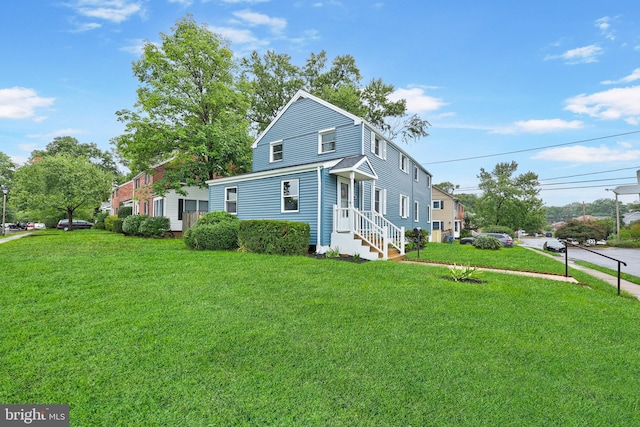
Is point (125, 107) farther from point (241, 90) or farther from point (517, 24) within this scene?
point (517, 24)

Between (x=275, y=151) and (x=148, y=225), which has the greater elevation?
(x=275, y=151)

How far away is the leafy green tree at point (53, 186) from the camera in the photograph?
24.1 m

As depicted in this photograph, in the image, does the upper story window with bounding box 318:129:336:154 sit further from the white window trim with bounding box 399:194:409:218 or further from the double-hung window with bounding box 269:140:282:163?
the white window trim with bounding box 399:194:409:218

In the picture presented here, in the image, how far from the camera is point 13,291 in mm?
5004

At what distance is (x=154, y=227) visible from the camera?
1764 centimetres

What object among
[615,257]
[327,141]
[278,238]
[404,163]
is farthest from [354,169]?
[615,257]

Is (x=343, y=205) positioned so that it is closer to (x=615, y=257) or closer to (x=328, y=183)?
(x=328, y=183)

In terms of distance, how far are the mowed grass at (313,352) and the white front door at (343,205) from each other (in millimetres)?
5128

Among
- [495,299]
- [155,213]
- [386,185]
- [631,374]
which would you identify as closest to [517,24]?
[386,185]

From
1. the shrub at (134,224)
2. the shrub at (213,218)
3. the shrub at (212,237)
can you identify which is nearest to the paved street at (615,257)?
the shrub at (212,237)

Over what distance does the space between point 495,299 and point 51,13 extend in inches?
634

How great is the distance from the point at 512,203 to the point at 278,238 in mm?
42968

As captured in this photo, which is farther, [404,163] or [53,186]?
[53,186]

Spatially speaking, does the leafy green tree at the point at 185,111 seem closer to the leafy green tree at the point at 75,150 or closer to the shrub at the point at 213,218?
the shrub at the point at 213,218
